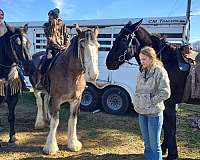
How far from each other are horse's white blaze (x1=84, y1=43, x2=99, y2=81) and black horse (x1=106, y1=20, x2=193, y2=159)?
46cm

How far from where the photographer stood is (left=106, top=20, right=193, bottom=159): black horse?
614cm

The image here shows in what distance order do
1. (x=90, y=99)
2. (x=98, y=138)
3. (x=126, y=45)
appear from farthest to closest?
1. (x=90, y=99)
2. (x=98, y=138)
3. (x=126, y=45)

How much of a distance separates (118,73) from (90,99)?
4.27ft

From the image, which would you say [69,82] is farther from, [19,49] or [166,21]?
[166,21]

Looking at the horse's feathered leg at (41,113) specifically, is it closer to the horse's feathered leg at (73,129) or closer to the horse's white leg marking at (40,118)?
the horse's white leg marking at (40,118)

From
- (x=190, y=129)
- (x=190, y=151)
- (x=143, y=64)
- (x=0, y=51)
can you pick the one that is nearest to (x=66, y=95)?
(x=0, y=51)

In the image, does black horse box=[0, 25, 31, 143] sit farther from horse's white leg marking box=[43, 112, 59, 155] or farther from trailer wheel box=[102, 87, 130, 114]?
trailer wheel box=[102, 87, 130, 114]

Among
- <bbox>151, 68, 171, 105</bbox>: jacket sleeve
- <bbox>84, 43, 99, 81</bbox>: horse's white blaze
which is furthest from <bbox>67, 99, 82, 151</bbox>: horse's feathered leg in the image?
<bbox>151, 68, 171, 105</bbox>: jacket sleeve

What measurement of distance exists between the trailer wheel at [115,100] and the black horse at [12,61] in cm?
429

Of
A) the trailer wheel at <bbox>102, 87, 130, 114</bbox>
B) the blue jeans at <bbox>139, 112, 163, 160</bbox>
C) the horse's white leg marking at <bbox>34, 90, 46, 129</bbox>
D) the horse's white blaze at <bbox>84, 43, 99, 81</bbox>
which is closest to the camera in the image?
the blue jeans at <bbox>139, 112, 163, 160</bbox>

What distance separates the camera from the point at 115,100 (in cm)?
1084

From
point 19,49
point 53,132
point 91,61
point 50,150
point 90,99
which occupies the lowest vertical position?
point 50,150

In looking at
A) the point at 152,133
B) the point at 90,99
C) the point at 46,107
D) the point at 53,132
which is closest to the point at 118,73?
the point at 90,99

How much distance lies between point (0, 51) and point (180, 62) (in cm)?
352
